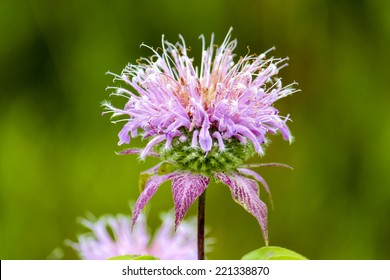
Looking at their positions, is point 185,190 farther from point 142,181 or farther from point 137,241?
point 137,241

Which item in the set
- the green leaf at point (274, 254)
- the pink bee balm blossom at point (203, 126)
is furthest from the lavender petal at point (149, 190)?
the green leaf at point (274, 254)

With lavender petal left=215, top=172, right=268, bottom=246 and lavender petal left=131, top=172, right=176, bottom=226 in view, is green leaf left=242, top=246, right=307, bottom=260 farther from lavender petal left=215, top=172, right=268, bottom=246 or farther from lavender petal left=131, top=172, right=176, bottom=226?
lavender petal left=131, top=172, right=176, bottom=226

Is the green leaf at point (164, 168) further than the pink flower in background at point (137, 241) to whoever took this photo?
No

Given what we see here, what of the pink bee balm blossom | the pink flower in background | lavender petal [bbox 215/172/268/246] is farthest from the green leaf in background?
Answer: the pink flower in background

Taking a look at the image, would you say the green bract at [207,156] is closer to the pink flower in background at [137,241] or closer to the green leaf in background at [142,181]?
the green leaf in background at [142,181]
